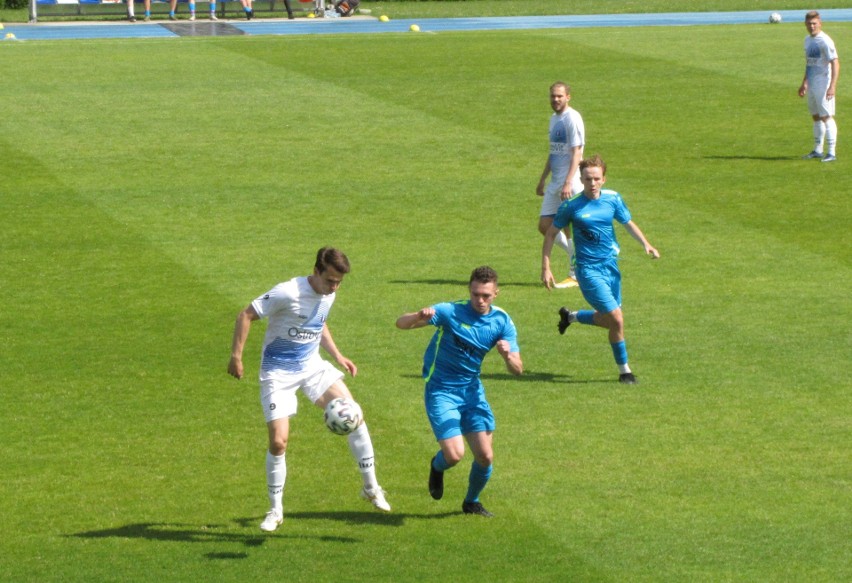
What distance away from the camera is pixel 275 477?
11398 millimetres

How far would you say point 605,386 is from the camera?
15.1m

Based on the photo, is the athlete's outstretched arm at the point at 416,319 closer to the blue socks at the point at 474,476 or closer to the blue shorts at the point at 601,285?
the blue socks at the point at 474,476

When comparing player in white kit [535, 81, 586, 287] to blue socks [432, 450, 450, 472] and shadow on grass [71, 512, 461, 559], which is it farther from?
shadow on grass [71, 512, 461, 559]

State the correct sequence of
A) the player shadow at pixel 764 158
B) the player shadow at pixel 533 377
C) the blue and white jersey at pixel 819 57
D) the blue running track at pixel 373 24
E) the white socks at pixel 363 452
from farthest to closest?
1. the blue running track at pixel 373 24
2. the player shadow at pixel 764 158
3. the blue and white jersey at pixel 819 57
4. the player shadow at pixel 533 377
5. the white socks at pixel 363 452

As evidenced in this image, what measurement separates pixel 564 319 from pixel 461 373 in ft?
15.9

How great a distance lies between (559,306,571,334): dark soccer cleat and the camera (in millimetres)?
16156

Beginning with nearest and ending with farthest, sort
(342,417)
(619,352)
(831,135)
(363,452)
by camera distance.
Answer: (342,417) < (363,452) < (619,352) < (831,135)

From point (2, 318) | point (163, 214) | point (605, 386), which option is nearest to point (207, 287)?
point (2, 318)

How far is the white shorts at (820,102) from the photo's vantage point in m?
26.2

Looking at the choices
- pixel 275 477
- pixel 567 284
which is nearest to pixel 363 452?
pixel 275 477

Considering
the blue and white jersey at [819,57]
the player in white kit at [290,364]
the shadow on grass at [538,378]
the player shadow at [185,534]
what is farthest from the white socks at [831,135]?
the player shadow at [185,534]

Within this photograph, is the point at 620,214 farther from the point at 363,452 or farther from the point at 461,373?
the point at 363,452

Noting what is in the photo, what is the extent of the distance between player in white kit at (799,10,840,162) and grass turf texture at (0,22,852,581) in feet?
2.38

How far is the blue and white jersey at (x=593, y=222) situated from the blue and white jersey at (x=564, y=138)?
11.3ft
